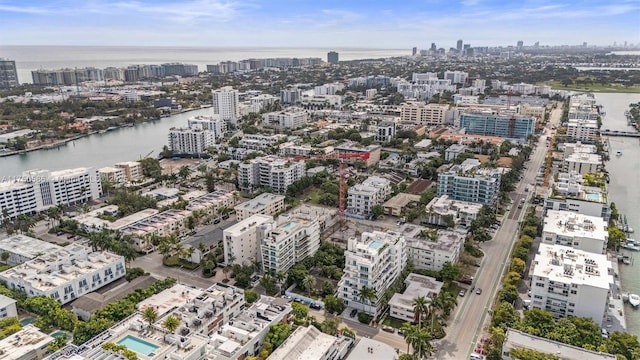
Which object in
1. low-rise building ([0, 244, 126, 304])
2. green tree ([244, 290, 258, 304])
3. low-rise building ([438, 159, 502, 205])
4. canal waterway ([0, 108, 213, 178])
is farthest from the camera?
canal waterway ([0, 108, 213, 178])

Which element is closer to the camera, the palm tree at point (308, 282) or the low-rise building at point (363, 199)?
the palm tree at point (308, 282)

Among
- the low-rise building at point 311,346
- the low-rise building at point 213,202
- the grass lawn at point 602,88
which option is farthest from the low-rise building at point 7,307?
the grass lawn at point 602,88

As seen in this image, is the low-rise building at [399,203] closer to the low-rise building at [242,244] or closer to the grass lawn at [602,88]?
the low-rise building at [242,244]

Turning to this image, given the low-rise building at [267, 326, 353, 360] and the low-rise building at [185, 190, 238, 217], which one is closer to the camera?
the low-rise building at [267, 326, 353, 360]

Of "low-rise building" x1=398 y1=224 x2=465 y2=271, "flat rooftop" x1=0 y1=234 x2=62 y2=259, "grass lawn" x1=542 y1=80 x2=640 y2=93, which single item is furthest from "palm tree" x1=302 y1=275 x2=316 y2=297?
"grass lawn" x1=542 y1=80 x2=640 y2=93

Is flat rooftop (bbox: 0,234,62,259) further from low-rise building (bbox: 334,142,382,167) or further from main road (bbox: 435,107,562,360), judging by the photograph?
low-rise building (bbox: 334,142,382,167)

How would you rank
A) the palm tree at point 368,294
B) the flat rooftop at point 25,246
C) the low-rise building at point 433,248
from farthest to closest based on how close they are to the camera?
the flat rooftop at point 25,246 < the low-rise building at point 433,248 < the palm tree at point 368,294

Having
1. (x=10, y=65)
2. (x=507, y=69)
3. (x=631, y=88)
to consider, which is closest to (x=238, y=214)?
(x=10, y=65)
